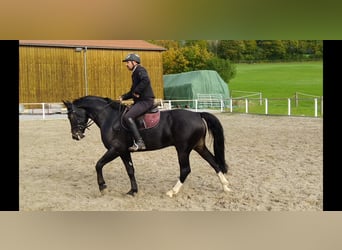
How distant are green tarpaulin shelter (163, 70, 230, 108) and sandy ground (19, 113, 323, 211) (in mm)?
1055

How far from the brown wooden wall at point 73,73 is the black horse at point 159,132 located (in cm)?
454

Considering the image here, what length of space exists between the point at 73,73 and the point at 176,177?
508 centimetres

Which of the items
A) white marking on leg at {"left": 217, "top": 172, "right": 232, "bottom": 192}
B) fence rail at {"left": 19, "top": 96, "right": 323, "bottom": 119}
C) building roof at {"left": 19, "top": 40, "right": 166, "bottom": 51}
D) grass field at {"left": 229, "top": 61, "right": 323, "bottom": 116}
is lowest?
white marking on leg at {"left": 217, "top": 172, "right": 232, "bottom": 192}

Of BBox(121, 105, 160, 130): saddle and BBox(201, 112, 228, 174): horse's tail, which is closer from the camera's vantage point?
BBox(121, 105, 160, 130): saddle

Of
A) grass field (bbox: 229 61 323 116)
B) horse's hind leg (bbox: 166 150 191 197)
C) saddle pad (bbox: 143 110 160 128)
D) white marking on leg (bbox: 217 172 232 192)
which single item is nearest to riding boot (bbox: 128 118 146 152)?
saddle pad (bbox: 143 110 160 128)

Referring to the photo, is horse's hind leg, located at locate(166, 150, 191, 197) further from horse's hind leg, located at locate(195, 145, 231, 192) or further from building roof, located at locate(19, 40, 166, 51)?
building roof, located at locate(19, 40, 166, 51)

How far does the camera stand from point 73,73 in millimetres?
8680

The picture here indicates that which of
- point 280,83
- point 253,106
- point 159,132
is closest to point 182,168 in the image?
point 159,132

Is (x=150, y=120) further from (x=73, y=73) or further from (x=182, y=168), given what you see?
(x=73, y=73)

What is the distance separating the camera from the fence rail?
667 cm
